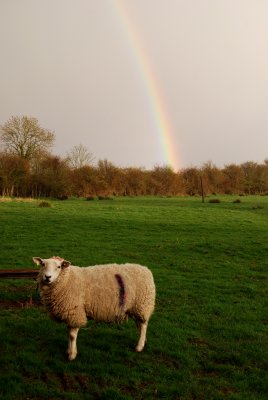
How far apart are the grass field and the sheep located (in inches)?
24.4

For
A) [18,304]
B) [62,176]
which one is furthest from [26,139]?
[18,304]

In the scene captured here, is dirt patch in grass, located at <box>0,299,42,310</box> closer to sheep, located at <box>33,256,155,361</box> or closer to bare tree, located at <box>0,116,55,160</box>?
sheep, located at <box>33,256,155,361</box>

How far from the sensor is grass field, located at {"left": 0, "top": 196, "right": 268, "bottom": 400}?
20.1 feet

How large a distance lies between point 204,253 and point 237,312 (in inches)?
299

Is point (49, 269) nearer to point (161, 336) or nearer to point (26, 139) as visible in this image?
point (161, 336)

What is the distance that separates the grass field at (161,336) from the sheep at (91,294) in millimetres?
620

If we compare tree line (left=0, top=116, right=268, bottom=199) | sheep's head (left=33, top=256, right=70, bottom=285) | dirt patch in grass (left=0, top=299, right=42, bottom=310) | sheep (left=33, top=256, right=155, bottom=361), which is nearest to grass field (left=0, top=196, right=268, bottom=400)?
dirt patch in grass (left=0, top=299, right=42, bottom=310)

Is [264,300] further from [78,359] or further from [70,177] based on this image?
[70,177]

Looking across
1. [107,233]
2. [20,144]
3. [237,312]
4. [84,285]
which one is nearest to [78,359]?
[84,285]

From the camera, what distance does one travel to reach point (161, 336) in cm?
809

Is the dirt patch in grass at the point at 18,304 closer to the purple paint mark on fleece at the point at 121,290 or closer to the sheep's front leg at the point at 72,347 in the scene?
the sheep's front leg at the point at 72,347

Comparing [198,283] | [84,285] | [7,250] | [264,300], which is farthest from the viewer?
[7,250]

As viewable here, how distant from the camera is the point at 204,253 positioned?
1756 cm

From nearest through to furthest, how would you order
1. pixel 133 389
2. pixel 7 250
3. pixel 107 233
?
1. pixel 133 389
2. pixel 7 250
3. pixel 107 233
